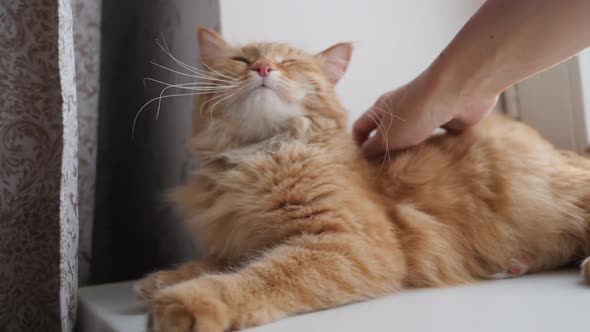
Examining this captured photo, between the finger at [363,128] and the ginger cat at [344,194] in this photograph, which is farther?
the finger at [363,128]

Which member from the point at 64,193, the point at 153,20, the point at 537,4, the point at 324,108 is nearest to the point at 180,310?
the point at 64,193

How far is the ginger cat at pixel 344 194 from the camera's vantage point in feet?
3.42

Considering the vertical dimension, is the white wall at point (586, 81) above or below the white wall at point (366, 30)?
below

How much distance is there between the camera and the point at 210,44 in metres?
1.38

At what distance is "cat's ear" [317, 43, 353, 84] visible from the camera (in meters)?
1.43

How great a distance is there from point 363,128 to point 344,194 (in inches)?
17.4

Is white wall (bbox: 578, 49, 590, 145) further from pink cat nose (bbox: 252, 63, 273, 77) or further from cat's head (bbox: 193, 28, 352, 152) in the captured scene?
pink cat nose (bbox: 252, 63, 273, 77)

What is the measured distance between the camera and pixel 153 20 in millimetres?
1826

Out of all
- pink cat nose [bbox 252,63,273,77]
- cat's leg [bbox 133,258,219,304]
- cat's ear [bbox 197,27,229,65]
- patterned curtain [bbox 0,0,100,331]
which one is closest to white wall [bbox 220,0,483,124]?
cat's ear [bbox 197,27,229,65]

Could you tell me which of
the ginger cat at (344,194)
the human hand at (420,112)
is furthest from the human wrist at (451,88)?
the ginger cat at (344,194)

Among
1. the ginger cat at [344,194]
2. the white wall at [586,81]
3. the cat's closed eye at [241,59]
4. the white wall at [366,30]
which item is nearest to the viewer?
the ginger cat at [344,194]

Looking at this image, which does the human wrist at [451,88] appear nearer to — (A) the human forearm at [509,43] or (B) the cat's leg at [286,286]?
(A) the human forearm at [509,43]

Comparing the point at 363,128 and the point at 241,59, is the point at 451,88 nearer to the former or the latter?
the point at 363,128

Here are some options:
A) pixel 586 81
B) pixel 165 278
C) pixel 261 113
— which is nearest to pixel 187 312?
pixel 165 278
